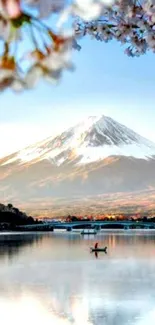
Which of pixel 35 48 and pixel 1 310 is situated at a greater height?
pixel 35 48

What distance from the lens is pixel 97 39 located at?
290 cm

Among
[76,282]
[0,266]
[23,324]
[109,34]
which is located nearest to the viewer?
[109,34]

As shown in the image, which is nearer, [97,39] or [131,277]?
[97,39]

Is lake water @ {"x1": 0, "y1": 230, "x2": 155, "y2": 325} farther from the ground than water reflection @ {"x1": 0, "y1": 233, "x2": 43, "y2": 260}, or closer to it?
closer to it

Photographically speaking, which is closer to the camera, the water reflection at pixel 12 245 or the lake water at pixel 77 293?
the lake water at pixel 77 293

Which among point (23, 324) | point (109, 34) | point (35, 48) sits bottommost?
point (23, 324)

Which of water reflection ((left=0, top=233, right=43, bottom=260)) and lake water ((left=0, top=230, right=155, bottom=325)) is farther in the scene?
water reflection ((left=0, top=233, right=43, bottom=260))

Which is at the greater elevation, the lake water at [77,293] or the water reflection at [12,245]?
the water reflection at [12,245]

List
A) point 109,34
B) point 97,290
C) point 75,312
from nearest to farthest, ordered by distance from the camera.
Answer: point 109,34
point 75,312
point 97,290

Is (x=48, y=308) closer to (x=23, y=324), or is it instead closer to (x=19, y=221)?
(x=23, y=324)

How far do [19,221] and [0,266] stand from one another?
1506 inches

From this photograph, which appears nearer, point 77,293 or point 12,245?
point 77,293

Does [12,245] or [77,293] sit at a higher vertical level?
[12,245]

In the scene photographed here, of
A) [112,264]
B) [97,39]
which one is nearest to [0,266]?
[112,264]
